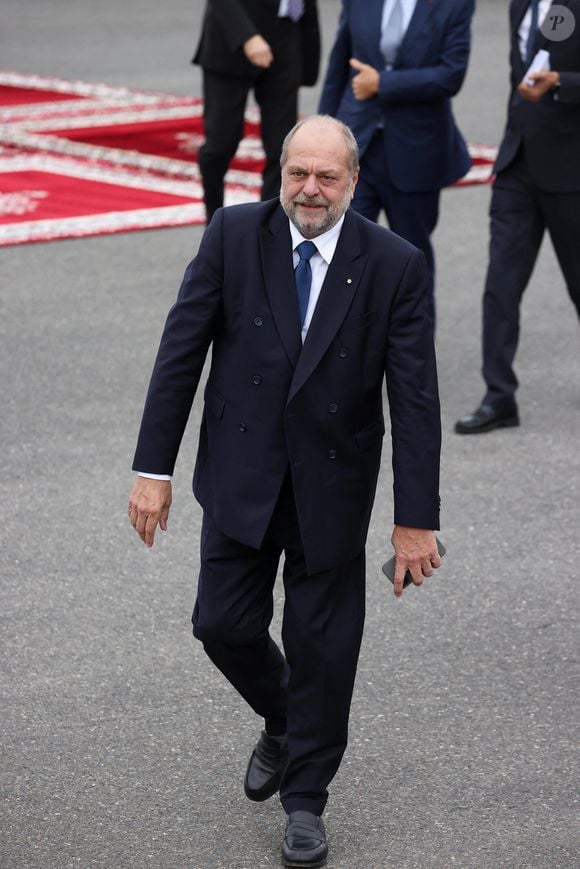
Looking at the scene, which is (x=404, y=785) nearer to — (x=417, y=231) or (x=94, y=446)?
(x=94, y=446)

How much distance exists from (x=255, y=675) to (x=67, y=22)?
17520 millimetres

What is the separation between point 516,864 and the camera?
13.0ft

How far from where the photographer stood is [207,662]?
496cm

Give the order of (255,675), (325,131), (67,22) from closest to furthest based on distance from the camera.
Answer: (325,131)
(255,675)
(67,22)

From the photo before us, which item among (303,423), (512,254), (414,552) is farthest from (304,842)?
(512,254)

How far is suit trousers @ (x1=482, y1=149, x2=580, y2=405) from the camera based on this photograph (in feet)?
22.7

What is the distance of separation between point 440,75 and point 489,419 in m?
1.54

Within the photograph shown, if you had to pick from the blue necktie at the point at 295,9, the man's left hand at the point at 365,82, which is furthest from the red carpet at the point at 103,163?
the man's left hand at the point at 365,82

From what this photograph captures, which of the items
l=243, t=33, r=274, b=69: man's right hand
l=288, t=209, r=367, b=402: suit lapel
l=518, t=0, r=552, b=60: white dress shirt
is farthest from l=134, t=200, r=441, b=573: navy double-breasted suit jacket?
l=243, t=33, r=274, b=69: man's right hand

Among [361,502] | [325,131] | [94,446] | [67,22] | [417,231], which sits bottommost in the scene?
[67,22]

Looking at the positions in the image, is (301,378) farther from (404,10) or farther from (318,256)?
(404,10)

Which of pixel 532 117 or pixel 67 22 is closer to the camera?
pixel 532 117

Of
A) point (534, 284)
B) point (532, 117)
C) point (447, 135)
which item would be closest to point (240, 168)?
point (534, 284)

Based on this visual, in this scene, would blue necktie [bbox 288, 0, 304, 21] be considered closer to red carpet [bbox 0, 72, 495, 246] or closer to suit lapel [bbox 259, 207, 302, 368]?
red carpet [bbox 0, 72, 495, 246]
